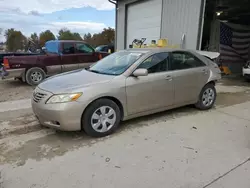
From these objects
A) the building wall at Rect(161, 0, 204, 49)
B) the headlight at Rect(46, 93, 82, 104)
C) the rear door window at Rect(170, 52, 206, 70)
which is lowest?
the headlight at Rect(46, 93, 82, 104)

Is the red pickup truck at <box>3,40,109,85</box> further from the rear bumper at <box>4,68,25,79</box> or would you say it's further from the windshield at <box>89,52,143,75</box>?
the windshield at <box>89,52,143,75</box>

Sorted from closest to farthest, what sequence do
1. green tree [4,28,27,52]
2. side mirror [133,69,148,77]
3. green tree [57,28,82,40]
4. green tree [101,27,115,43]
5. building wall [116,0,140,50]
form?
side mirror [133,69,148,77], building wall [116,0,140,50], green tree [4,28,27,52], green tree [101,27,115,43], green tree [57,28,82,40]

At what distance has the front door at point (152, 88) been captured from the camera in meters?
3.68

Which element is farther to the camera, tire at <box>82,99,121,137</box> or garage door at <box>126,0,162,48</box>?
garage door at <box>126,0,162,48</box>

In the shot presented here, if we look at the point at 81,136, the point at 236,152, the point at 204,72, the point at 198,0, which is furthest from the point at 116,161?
the point at 198,0

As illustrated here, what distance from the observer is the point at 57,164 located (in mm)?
2693

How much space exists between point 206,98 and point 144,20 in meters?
6.51

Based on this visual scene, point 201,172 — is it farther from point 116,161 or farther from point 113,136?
Result: point 113,136

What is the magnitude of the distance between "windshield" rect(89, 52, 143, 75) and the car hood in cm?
24

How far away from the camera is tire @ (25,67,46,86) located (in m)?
7.62

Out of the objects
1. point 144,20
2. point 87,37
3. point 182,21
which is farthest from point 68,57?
point 87,37

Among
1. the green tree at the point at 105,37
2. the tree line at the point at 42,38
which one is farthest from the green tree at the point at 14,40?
the green tree at the point at 105,37

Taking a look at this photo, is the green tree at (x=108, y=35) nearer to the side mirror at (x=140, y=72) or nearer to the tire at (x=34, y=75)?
the tire at (x=34, y=75)

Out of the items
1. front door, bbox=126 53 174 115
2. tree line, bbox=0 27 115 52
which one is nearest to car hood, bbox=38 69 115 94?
front door, bbox=126 53 174 115
